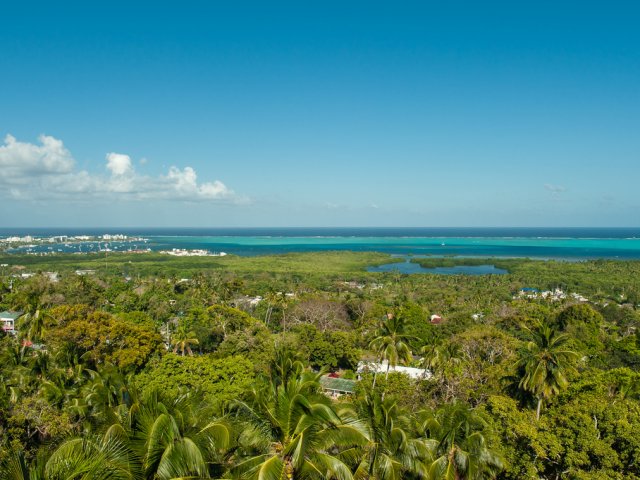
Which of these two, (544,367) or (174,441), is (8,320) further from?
(544,367)

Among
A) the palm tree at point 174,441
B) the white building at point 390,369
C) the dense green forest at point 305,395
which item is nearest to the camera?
the palm tree at point 174,441

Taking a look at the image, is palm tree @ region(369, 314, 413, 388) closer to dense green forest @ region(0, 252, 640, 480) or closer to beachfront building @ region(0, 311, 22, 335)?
dense green forest @ region(0, 252, 640, 480)

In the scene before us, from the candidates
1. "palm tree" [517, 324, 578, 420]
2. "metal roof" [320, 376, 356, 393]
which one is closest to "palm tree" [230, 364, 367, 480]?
"palm tree" [517, 324, 578, 420]

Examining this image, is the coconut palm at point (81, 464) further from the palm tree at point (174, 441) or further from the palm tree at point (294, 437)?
the palm tree at point (294, 437)

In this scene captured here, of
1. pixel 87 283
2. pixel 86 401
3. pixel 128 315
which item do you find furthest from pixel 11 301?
pixel 86 401

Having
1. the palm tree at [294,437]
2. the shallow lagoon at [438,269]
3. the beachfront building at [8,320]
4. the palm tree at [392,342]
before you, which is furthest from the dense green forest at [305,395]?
the shallow lagoon at [438,269]

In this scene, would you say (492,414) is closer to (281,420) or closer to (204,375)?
(281,420)
